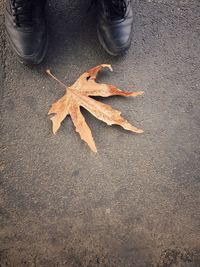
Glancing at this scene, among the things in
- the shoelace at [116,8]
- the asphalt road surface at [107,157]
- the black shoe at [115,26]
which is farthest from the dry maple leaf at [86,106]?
the shoelace at [116,8]

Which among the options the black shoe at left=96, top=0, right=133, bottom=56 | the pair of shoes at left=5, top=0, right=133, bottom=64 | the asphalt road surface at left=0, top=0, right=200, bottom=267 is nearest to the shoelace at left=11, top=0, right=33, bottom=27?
the pair of shoes at left=5, top=0, right=133, bottom=64

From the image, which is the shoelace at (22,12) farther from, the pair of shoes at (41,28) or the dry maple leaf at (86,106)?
the dry maple leaf at (86,106)

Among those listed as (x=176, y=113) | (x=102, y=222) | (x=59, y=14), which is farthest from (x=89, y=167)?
(x=59, y=14)

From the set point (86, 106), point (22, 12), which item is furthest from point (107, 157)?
point (22, 12)

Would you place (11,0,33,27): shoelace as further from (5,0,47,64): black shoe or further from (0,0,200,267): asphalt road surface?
(0,0,200,267): asphalt road surface

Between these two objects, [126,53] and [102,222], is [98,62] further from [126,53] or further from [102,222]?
[102,222]

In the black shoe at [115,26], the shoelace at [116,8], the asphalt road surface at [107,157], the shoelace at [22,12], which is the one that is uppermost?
the shoelace at [22,12]
